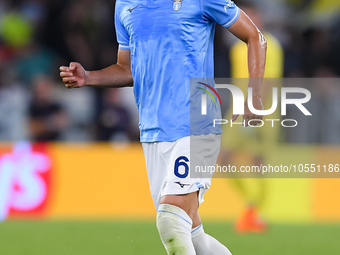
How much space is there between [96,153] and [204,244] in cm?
584

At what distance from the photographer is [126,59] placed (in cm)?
555

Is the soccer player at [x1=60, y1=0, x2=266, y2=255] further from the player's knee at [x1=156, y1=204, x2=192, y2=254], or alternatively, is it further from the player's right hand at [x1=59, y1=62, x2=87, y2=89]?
the player's right hand at [x1=59, y1=62, x2=87, y2=89]

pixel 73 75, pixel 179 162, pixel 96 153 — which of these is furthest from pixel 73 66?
pixel 96 153

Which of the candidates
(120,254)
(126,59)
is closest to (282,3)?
(120,254)

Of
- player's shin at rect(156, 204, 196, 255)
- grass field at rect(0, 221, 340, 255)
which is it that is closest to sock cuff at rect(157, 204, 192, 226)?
player's shin at rect(156, 204, 196, 255)

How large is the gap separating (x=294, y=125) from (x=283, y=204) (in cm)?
115

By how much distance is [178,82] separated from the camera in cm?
496

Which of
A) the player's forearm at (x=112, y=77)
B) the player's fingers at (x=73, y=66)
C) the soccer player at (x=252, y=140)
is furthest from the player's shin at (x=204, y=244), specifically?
the soccer player at (x=252, y=140)

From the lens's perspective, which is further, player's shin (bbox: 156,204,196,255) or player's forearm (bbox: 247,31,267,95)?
player's forearm (bbox: 247,31,267,95)

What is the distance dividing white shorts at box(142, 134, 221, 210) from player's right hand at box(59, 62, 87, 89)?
617mm

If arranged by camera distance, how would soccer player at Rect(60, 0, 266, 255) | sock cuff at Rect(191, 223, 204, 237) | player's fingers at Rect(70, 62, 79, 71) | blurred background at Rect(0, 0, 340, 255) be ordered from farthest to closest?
blurred background at Rect(0, 0, 340, 255) → player's fingers at Rect(70, 62, 79, 71) → sock cuff at Rect(191, 223, 204, 237) → soccer player at Rect(60, 0, 266, 255)

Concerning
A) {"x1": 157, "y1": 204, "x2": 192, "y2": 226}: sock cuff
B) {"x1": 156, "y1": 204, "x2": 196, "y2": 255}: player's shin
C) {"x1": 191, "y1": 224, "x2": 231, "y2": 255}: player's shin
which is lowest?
{"x1": 191, "y1": 224, "x2": 231, "y2": 255}: player's shin

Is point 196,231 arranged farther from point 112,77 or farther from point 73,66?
point 73,66

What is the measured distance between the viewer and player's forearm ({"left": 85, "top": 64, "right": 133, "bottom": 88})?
543cm
